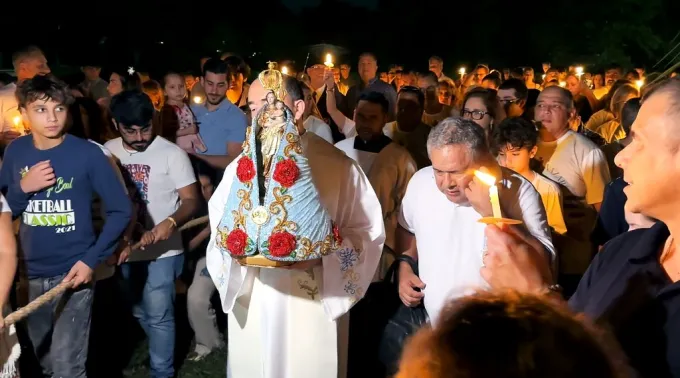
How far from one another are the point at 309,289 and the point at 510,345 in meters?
2.72

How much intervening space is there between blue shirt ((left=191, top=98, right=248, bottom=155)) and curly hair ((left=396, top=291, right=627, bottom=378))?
506 cm

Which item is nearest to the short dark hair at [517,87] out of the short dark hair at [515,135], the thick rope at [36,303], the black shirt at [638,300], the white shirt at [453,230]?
the short dark hair at [515,135]

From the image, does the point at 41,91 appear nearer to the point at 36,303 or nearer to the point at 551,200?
the point at 36,303

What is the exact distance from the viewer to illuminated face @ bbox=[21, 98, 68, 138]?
4043mm

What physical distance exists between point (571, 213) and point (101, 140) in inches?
157

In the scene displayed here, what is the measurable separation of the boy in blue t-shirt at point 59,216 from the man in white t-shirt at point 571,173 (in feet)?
9.29

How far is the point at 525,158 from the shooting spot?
15.0 feet

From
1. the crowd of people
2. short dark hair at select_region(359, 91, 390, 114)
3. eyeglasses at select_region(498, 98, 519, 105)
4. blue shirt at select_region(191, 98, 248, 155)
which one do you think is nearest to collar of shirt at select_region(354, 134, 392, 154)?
the crowd of people

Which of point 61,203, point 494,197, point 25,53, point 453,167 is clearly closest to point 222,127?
point 25,53

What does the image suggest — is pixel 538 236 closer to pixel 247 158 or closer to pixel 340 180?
pixel 340 180

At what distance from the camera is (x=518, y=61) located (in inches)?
1357

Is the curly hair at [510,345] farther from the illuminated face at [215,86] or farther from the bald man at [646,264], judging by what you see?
the illuminated face at [215,86]

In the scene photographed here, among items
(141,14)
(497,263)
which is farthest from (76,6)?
(497,263)

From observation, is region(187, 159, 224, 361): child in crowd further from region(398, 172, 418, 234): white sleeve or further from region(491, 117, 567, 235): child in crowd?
region(491, 117, 567, 235): child in crowd
